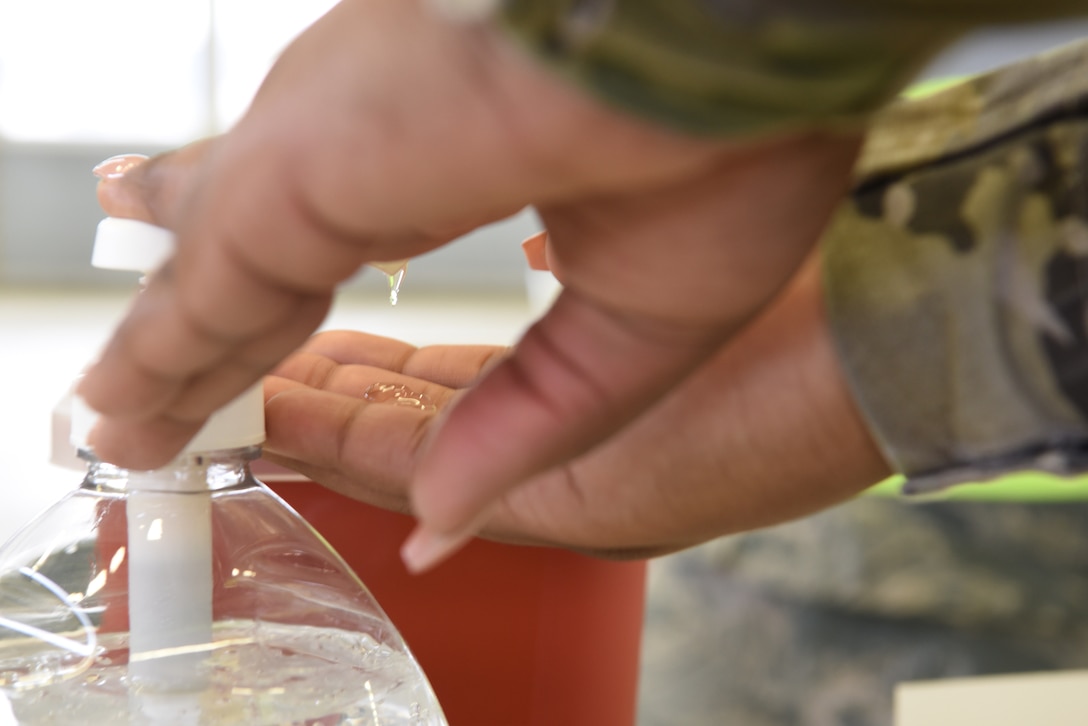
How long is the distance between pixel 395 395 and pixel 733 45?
287 mm

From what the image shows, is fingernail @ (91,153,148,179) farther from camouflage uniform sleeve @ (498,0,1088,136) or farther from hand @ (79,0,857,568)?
camouflage uniform sleeve @ (498,0,1088,136)

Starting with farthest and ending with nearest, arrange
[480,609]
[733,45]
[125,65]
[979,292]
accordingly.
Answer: [125,65] → [480,609] → [979,292] → [733,45]

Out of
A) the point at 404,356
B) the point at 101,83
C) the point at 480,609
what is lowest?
the point at 480,609

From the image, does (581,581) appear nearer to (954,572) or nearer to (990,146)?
(990,146)

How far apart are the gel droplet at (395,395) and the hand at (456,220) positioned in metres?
0.16

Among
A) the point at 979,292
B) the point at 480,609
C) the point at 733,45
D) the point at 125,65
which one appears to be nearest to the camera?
the point at 733,45

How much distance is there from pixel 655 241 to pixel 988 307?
0.11 metres

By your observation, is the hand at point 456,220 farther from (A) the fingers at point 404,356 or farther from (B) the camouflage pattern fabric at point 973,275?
(A) the fingers at point 404,356

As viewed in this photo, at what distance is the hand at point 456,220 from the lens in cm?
18

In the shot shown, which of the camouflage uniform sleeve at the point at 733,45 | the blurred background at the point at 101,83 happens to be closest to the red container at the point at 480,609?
the camouflage uniform sleeve at the point at 733,45

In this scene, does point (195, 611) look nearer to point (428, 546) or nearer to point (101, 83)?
point (428, 546)

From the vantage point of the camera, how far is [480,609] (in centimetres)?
42

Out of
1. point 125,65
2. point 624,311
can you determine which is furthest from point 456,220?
point 125,65

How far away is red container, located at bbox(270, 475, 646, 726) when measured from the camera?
42cm
